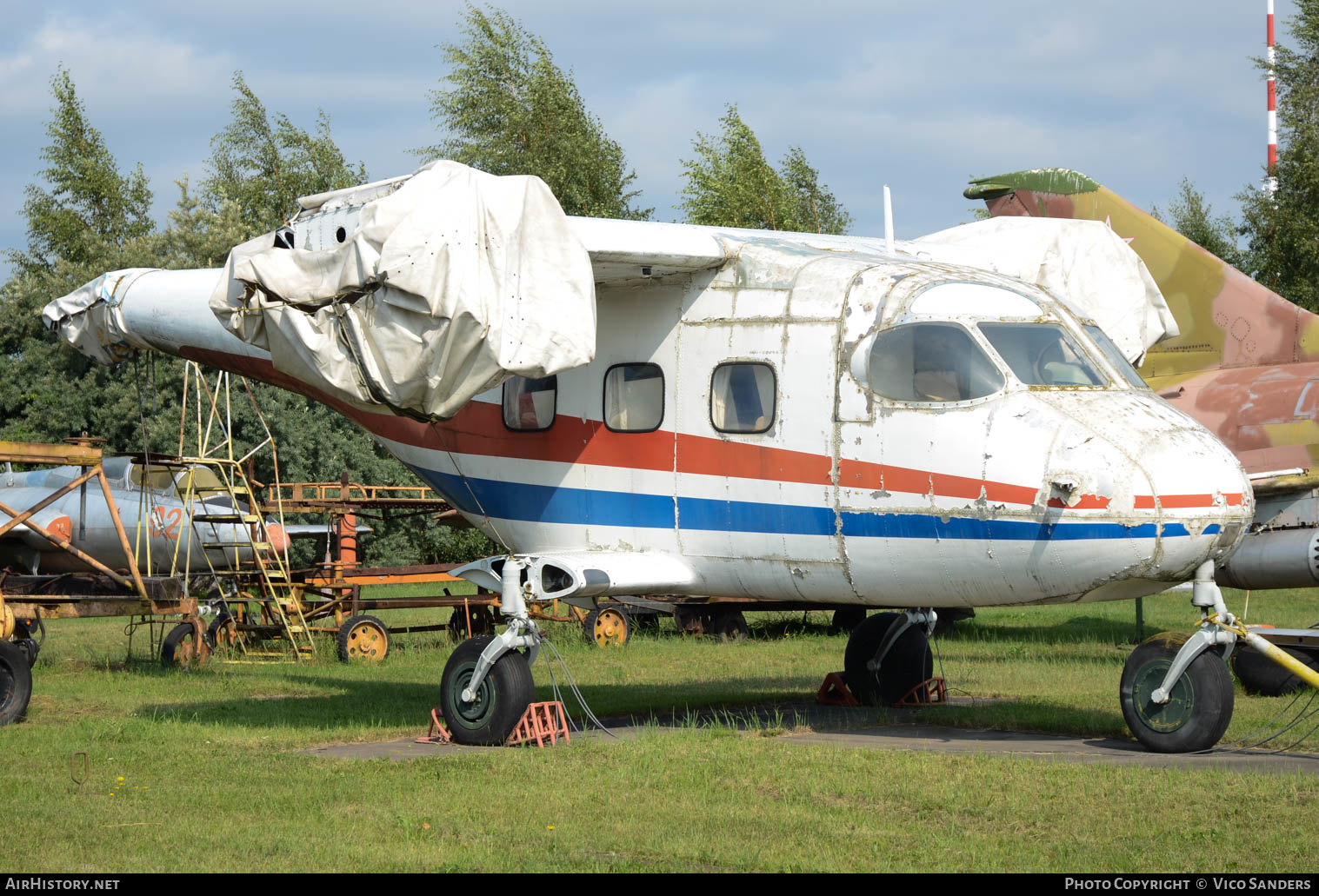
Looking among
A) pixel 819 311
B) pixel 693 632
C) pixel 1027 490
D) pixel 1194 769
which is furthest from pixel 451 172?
pixel 693 632

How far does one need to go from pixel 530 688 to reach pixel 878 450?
3363 mm

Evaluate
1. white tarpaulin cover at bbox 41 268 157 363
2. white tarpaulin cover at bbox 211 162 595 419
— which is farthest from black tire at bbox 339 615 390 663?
white tarpaulin cover at bbox 211 162 595 419

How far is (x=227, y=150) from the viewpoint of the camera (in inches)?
1791

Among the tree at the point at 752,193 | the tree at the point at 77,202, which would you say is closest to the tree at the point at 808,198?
the tree at the point at 752,193

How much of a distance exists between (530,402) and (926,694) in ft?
16.2

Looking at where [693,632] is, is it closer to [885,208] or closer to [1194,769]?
[885,208]

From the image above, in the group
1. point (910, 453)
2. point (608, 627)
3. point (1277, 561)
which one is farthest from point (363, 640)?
point (1277, 561)

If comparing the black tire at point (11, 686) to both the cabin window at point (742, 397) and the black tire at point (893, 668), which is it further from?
the black tire at point (893, 668)

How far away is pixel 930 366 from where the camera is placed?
31.1 ft

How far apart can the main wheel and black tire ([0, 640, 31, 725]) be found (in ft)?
31.6

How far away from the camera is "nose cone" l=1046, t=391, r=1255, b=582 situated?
8562mm

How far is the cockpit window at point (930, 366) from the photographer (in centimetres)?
934

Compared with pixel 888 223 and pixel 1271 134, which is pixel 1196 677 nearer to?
pixel 888 223

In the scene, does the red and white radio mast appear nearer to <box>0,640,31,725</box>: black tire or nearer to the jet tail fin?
the jet tail fin
